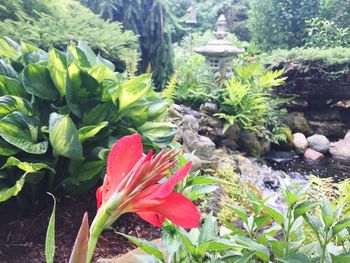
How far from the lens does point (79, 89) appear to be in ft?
5.07

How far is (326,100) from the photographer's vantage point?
22.5 ft

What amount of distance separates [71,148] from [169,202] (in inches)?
39.0

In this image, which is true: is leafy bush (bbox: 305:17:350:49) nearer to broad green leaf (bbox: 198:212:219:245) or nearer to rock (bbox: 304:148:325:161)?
rock (bbox: 304:148:325:161)

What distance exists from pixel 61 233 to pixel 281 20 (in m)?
8.89

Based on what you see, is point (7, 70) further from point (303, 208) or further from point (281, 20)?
point (281, 20)

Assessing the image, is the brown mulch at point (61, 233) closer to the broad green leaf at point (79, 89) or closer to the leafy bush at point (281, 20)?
the broad green leaf at point (79, 89)

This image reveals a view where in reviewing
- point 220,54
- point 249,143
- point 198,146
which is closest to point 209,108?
point 249,143

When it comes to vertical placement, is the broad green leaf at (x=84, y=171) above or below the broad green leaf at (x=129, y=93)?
below

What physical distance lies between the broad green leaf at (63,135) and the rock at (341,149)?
5.22 m

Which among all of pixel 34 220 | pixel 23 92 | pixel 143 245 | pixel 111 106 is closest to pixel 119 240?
pixel 34 220

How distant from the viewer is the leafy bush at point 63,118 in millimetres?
1396

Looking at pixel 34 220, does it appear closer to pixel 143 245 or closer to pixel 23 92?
pixel 23 92

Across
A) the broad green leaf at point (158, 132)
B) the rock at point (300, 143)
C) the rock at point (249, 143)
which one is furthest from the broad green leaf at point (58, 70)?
the rock at point (300, 143)

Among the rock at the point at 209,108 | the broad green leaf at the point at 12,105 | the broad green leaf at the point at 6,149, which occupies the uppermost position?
the broad green leaf at the point at 12,105
